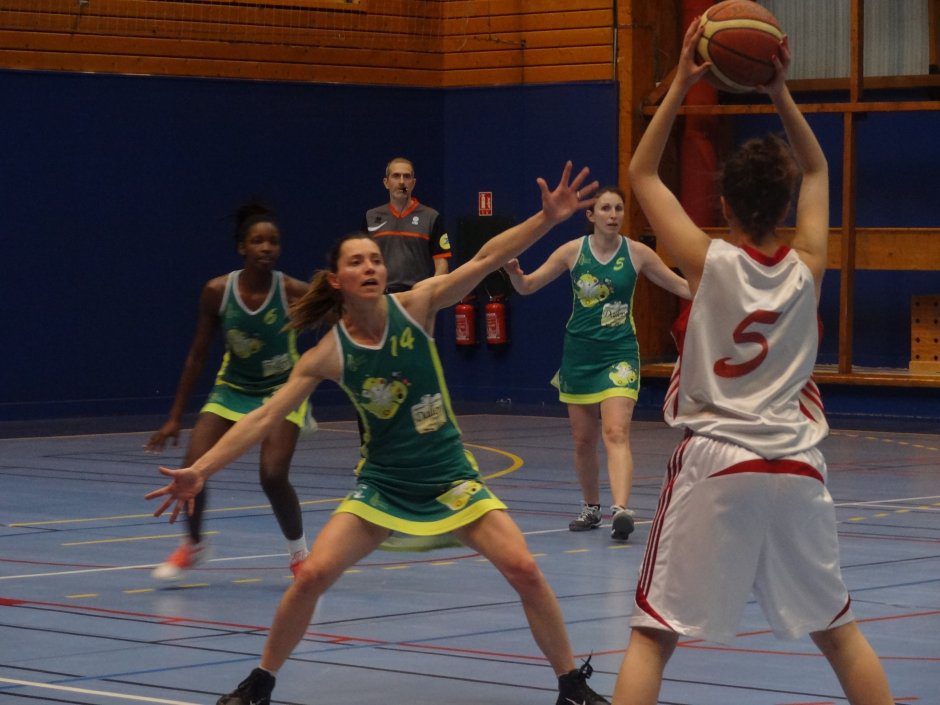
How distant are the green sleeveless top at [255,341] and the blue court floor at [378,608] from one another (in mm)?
943

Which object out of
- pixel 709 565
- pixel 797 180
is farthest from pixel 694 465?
pixel 797 180

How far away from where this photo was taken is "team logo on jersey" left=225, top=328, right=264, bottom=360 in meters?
8.15

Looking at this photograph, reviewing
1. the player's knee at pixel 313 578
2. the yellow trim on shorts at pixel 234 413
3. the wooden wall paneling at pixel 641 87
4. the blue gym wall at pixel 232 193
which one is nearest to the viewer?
the player's knee at pixel 313 578

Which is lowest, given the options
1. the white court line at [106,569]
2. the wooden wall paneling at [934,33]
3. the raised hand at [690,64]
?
the white court line at [106,569]

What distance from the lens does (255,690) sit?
5.25 metres

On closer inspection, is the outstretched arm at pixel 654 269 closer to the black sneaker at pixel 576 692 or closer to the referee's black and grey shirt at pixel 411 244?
the referee's black and grey shirt at pixel 411 244

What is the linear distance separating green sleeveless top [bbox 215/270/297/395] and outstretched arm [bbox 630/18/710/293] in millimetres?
3994

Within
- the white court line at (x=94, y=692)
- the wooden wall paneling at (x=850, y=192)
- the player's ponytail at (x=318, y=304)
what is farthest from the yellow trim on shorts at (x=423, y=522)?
the wooden wall paneling at (x=850, y=192)

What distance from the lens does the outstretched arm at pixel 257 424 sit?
16.5ft

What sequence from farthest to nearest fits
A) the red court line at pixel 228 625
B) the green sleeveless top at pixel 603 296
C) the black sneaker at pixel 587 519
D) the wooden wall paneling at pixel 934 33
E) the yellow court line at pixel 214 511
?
1. the wooden wall paneling at pixel 934 33
2. the yellow court line at pixel 214 511
3. the green sleeveless top at pixel 603 296
4. the black sneaker at pixel 587 519
5. the red court line at pixel 228 625

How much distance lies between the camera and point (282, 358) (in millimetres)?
8203

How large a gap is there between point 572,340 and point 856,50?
26.6 feet

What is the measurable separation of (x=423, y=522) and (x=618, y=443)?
4447 mm

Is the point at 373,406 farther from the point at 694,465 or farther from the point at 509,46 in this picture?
the point at 509,46
